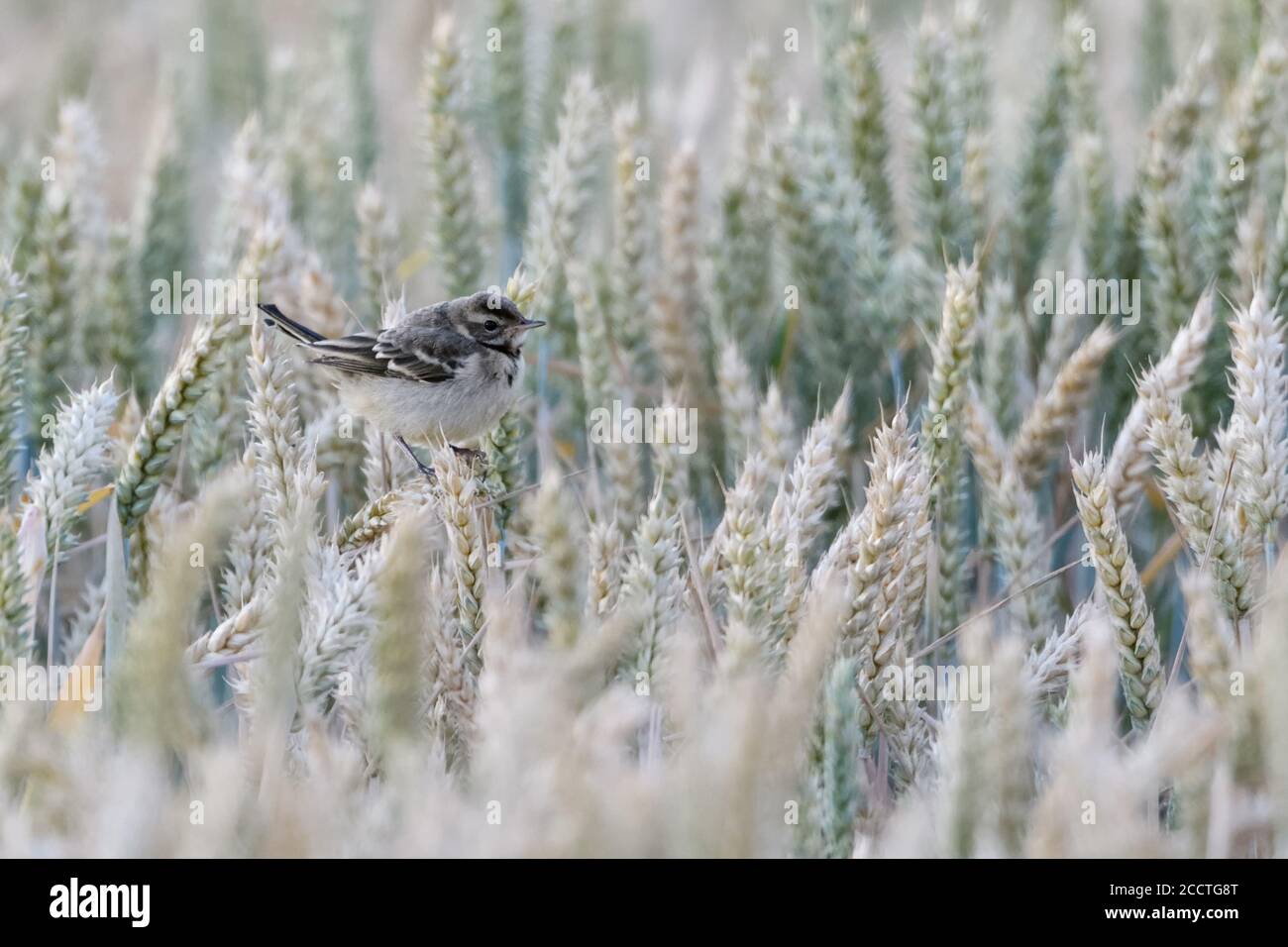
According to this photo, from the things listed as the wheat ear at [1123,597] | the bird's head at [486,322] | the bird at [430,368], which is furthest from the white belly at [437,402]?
the wheat ear at [1123,597]

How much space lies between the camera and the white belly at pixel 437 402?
11.6 ft

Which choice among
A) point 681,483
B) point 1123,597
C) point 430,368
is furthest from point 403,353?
point 1123,597

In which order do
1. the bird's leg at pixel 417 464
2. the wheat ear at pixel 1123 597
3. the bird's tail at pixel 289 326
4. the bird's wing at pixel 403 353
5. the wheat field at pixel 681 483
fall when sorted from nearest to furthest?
the wheat field at pixel 681 483 → the wheat ear at pixel 1123 597 → the bird's leg at pixel 417 464 → the bird's tail at pixel 289 326 → the bird's wing at pixel 403 353

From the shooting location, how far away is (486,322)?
3.78m

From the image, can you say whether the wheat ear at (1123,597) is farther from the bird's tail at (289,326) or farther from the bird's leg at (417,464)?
the bird's tail at (289,326)

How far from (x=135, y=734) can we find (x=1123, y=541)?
1818 millimetres

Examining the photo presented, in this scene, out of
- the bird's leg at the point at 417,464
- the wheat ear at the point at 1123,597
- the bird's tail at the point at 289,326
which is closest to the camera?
the wheat ear at the point at 1123,597

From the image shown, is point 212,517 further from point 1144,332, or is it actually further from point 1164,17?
point 1164,17

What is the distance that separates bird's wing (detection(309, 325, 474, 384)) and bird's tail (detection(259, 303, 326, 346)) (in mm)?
47

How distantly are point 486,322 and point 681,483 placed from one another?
0.72 m

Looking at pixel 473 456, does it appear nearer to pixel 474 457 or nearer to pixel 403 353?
pixel 474 457

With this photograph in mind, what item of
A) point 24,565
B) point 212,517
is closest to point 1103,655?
point 212,517

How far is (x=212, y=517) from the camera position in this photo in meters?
2.04

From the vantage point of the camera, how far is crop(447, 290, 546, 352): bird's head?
3.67 m
